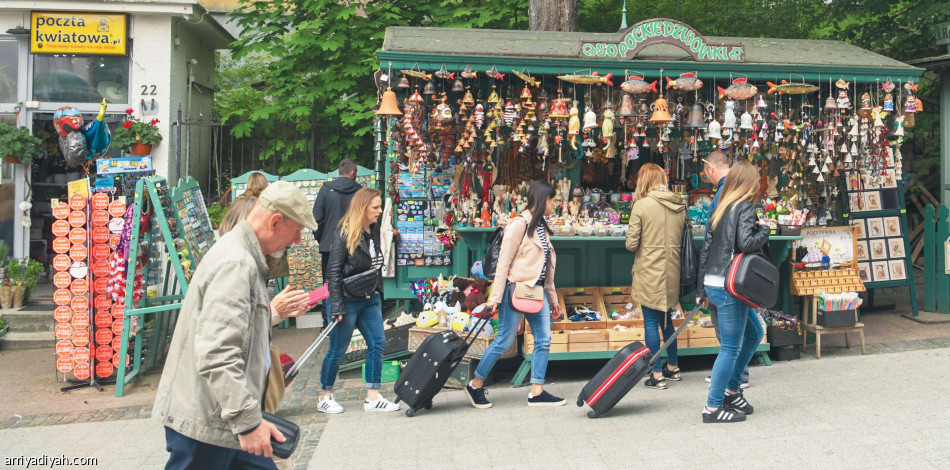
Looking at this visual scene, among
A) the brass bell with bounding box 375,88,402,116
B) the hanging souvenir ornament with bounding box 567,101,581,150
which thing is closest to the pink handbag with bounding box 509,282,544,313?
the hanging souvenir ornament with bounding box 567,101,581,150

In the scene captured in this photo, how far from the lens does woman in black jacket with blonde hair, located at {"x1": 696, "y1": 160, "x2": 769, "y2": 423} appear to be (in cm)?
561

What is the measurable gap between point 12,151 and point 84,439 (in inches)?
223

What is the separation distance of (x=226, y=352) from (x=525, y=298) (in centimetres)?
344

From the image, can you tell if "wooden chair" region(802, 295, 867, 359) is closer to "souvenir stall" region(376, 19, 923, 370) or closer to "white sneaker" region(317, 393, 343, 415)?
"souvenir stall" region(376, 19, 923, 370)

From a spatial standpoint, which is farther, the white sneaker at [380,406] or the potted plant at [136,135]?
the potted plant at [136,135]

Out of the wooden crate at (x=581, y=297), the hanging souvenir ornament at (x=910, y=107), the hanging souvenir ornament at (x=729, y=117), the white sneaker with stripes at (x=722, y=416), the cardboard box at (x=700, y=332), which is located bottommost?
the white sneaker with stripes at (x=722, y=416)

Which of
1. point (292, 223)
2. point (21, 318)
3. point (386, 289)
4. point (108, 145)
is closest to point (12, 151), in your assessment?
point (108, 145)

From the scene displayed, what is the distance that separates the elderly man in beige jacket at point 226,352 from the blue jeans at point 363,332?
2.93 metres

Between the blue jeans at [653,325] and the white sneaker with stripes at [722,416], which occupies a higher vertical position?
the blue jeans at [653,325]

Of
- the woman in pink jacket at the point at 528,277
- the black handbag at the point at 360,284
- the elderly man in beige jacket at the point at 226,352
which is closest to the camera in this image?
the elderly man in beige jacket at the point at 226,352

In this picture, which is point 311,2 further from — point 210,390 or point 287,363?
point 210,390

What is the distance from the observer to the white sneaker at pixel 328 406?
640 cm

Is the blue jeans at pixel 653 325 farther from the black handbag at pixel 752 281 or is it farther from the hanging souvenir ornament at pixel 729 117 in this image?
the hanging souvenir ornament at pixel 729 117

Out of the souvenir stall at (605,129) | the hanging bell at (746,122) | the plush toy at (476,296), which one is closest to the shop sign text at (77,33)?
the souvenir stall at (605,129)
